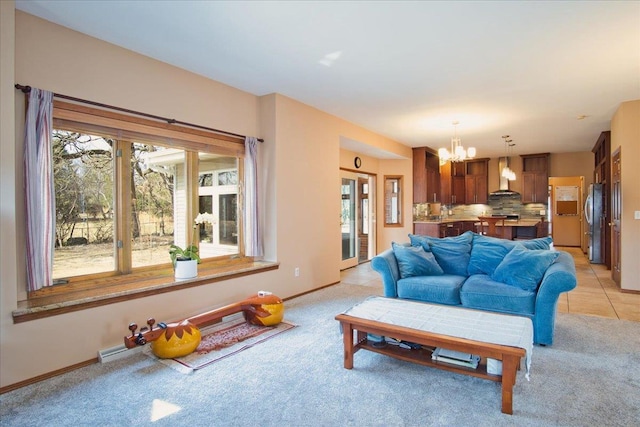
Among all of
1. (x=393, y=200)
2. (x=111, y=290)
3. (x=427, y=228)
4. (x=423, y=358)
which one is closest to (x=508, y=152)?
(x=427, y=228)

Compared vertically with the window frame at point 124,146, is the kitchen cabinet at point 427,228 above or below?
below

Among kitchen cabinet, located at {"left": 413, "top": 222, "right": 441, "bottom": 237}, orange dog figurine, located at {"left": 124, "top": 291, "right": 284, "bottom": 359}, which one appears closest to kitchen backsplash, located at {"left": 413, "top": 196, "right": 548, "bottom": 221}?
kitchen cabinet, located at {"left": 413, "top": 222, "right": 441, "bottom": 237}

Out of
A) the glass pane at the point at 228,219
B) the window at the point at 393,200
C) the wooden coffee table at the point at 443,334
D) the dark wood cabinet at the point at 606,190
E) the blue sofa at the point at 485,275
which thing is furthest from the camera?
the window at the point at 393,200

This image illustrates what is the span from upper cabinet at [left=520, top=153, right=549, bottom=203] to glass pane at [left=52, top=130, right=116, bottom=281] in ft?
33.3

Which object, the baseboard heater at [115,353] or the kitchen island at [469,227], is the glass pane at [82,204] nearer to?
the baseboard heater at [115,353]

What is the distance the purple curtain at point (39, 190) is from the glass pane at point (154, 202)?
32.1 inches

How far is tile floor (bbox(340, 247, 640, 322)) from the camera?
4250 mm

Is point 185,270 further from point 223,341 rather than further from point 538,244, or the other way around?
point 538,244

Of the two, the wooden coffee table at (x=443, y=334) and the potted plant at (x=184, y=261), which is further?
the potted plant at (x=184, y=261)

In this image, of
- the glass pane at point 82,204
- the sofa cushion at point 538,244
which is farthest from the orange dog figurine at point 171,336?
the sofa cushion at point 538,244

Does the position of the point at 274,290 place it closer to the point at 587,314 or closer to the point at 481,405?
the point at 481,405

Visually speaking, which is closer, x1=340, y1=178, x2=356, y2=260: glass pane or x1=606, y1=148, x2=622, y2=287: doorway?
x1=606, y1=148, x2=622, y2=287: doorway

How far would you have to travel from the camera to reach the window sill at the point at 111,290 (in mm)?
2652

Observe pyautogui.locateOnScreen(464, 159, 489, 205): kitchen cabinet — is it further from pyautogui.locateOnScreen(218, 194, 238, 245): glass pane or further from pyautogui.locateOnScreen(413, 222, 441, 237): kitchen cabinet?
pyautogui.locateOnScreen(218, 194, 238, 245): glass pane
